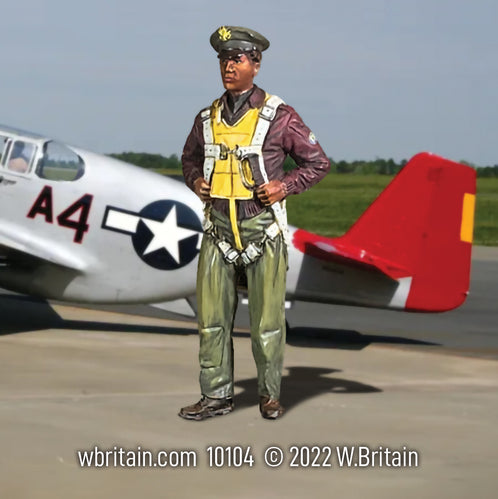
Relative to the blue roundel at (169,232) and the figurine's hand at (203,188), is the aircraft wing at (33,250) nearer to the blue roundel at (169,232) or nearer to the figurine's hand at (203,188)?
the blue roundel at (169,232)

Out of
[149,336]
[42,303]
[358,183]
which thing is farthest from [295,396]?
[358,183]

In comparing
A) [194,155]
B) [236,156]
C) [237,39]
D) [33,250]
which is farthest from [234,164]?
[33,250]

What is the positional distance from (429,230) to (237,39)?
4078mm

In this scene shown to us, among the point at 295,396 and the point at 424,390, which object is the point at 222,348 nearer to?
the point at 295,396

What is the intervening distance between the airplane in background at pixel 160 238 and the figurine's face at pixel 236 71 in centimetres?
385

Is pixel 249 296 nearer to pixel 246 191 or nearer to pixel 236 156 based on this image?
pixel 246 191

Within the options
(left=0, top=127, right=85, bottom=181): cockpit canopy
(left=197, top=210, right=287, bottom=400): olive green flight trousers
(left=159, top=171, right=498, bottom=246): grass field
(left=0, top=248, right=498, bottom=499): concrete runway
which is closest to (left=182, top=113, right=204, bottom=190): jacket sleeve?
(left=197, top=210, right=287, bottom=400): olive green flight trousers

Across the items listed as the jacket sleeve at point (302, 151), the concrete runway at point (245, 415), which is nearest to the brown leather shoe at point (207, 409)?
the concrete runway at point (245, 415)

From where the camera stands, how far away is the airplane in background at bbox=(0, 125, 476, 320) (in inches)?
416

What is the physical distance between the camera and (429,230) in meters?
10.6

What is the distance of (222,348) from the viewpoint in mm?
7137

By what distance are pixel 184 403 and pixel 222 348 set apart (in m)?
0.94

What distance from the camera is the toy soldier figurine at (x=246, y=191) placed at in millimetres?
6949

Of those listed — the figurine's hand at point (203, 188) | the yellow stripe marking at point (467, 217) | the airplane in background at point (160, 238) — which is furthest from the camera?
the airplane in background at point (160, 238)
